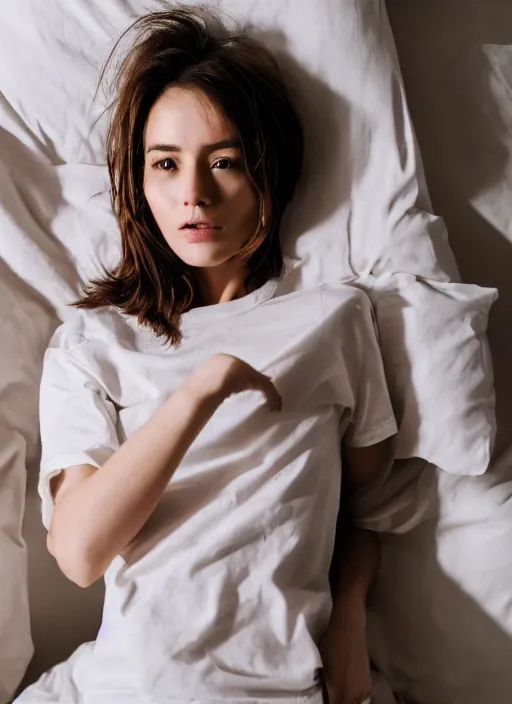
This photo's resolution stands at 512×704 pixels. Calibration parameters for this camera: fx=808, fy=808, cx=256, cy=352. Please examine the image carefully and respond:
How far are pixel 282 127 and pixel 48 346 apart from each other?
0.44 metres

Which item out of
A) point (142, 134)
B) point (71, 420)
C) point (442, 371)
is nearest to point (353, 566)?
point (442, 371)

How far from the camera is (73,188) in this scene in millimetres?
1157

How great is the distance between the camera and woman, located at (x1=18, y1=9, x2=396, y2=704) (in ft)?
3.04

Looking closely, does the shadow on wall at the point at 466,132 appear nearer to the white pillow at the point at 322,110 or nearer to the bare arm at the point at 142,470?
the white pillow at the point at 322,110

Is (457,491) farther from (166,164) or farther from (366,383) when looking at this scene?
(166,164)

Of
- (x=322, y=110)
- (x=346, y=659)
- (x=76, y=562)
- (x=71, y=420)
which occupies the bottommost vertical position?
(x=346, y=659)

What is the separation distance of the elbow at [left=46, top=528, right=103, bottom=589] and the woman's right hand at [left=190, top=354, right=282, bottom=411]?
24 centimetres

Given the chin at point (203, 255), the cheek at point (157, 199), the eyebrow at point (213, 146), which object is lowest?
the chin at point (203, 255)

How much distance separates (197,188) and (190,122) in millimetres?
85

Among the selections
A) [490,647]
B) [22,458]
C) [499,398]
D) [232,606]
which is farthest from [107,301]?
[490,647]

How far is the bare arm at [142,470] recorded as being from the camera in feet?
2.96

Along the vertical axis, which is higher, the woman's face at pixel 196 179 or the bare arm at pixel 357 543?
the woman's face at pixel 196 179

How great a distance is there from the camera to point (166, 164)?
102 centimetres

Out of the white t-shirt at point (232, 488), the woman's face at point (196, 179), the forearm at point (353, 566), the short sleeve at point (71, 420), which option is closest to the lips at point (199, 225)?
the woman's face at point (196, 179)
